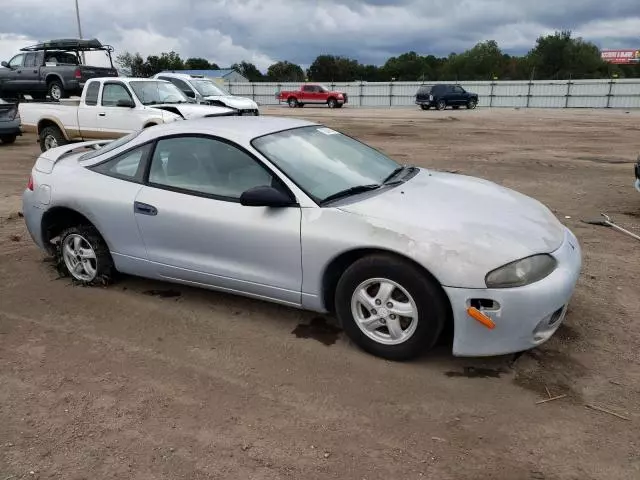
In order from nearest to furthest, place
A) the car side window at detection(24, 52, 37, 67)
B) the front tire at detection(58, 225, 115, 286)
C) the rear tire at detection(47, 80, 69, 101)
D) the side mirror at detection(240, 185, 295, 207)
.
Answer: the side mirror at detection(240, 185, 295, 207), the front tire at detection(58, 225, 115, 286), the rear tire at detection(47, 80, 69, 101), the car side window at detection(24, 52, 37, 67)

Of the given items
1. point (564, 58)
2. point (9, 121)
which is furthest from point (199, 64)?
point (9, 121)

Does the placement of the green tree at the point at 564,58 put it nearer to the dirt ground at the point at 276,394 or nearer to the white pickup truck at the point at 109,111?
the white pickup truck at the point at 109,111

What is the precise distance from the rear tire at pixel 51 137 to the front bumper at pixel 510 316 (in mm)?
11275

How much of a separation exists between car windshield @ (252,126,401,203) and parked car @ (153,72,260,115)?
39.7 feet

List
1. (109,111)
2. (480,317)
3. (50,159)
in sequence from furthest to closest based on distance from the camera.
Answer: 1. (109,111)
2. (50,159)
3. (480,317)

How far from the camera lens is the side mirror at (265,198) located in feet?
11.4

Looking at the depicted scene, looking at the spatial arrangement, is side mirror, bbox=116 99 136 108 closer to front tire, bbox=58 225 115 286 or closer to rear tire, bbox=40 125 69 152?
rear tire, bbox=40 125 69 152

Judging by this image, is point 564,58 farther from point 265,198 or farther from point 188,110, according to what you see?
point 265,198

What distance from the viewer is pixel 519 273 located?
3.05 meters

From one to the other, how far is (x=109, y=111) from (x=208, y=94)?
632 cm

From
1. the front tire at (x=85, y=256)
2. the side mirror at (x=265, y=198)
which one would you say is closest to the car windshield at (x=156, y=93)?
the front tire at (x=85, y=256)

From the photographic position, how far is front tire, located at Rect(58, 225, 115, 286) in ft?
14.7

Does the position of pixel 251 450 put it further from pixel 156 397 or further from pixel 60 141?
pixel 60 141

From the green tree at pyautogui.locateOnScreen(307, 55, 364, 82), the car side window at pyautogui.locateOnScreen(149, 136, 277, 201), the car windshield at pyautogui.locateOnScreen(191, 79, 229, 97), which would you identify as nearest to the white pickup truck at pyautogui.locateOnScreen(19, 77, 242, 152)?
the car windshield at pyautogui.locateOnScreen(191, 79, 229, 97)
